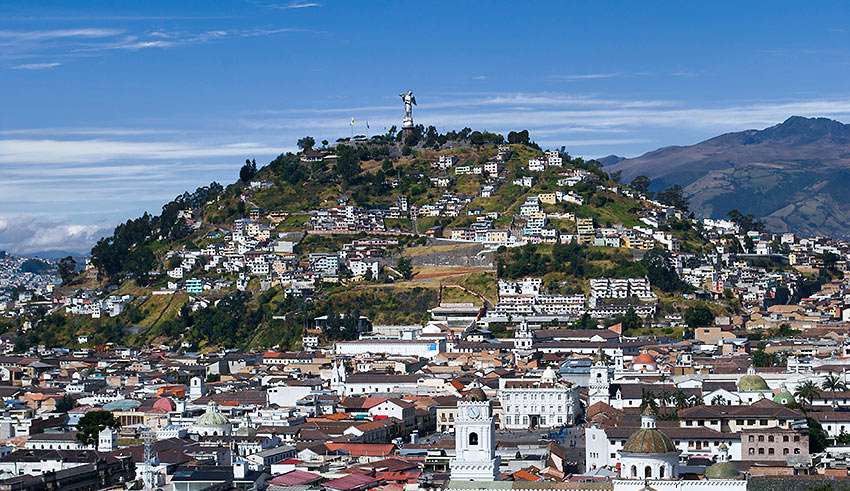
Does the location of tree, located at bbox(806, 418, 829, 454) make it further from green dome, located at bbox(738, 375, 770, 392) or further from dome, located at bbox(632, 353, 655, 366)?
dome, located at bbox(632, 353, 655, 366)

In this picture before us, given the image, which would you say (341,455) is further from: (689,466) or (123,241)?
(123,241)

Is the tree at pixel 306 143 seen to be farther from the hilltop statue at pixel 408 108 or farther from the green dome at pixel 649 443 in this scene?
the green dome at pixel 649 443

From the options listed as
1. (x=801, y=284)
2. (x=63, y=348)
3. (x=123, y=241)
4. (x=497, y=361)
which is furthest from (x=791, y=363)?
(x=123, y=241)

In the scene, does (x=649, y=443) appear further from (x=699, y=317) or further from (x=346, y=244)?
(x=346, y=244)

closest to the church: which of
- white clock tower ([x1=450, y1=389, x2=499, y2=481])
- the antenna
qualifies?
white clock tower ([x1=450, y1=389, x2=499, y2=481])

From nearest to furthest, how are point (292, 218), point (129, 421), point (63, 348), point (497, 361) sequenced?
1. point (129, 421)
2. point (497, 361)
3. point (63, 348)
4. point (292, 218)

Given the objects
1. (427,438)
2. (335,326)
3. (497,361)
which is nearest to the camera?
(427,438)

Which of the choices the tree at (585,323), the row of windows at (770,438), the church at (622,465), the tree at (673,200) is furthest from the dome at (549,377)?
the tree at (673,200)

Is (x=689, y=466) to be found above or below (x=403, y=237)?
below
